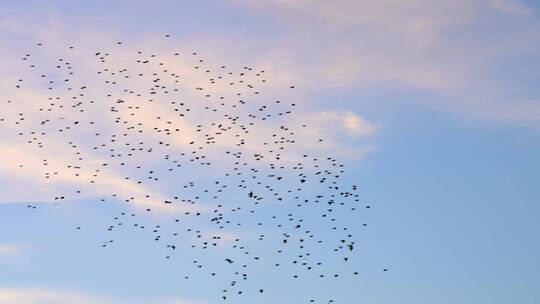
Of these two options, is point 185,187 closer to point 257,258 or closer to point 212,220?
point 212,220

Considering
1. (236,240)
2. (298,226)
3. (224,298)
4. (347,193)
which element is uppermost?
(347,193)

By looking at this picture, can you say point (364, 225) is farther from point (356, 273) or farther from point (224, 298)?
point (224, 298)

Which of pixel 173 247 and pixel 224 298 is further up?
pixel 173 247

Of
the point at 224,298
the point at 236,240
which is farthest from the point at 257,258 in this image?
the point at 224,298

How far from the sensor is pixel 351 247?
54.9 metres

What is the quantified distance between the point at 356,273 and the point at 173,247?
31.3 metres

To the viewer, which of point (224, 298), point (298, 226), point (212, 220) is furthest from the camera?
point (298, 226)

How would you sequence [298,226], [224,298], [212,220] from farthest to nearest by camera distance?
[298,226] → [212,220] → [224,298]

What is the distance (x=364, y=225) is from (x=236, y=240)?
21969 mm

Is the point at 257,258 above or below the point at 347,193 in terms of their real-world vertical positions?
below

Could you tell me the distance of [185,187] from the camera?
51812mm

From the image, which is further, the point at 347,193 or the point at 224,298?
the point at 347,193

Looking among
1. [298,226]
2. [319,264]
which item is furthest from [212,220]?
[319,264]

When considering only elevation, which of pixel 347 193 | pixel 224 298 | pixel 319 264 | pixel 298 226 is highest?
pixel 347 193
